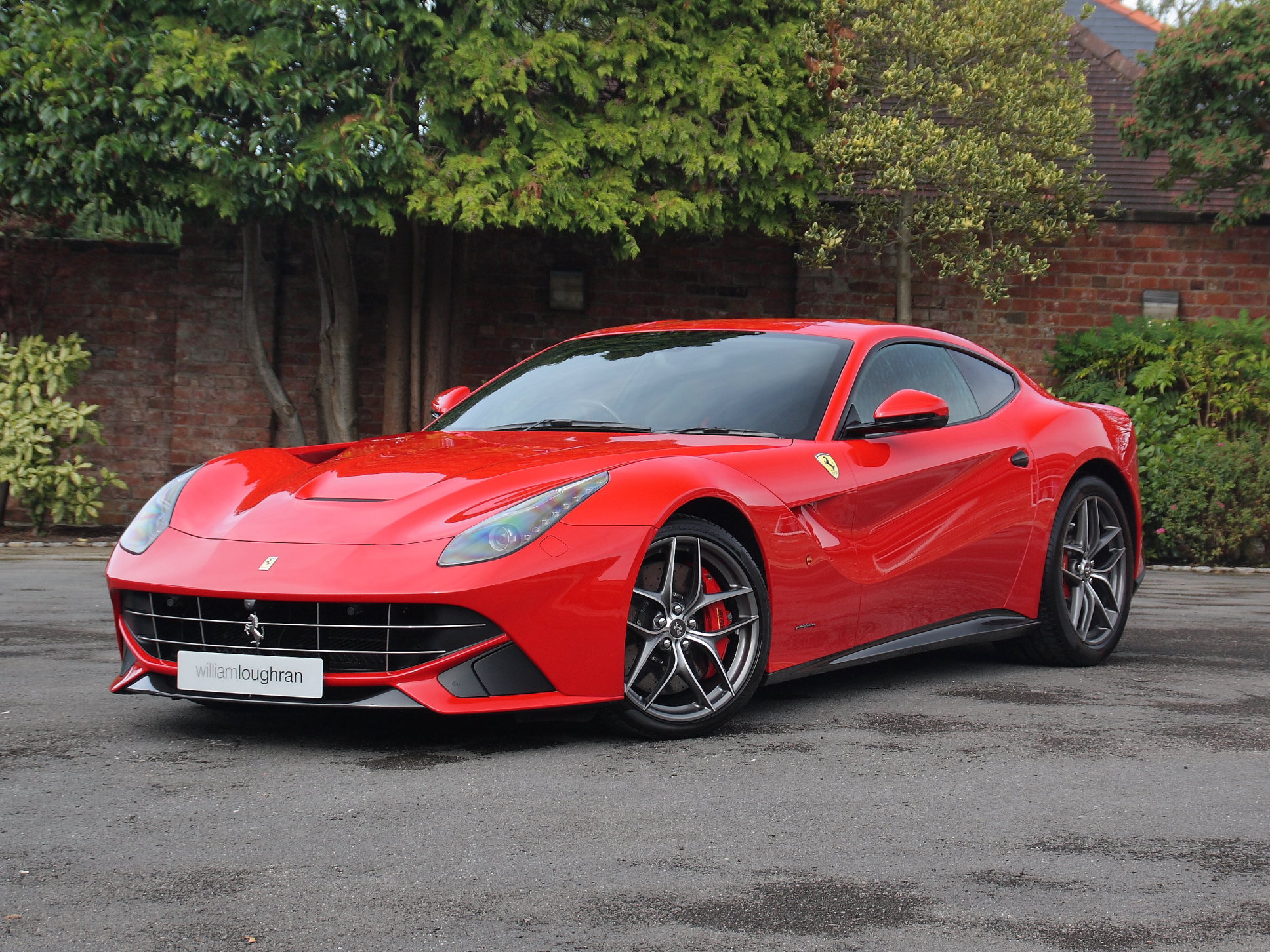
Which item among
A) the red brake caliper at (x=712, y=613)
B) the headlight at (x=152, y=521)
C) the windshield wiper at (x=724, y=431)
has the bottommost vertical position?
the red brake caliper at (x=712, y=613)

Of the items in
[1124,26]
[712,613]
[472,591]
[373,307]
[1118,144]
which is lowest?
[712,613]

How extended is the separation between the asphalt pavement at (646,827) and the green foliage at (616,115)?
6.79 meters

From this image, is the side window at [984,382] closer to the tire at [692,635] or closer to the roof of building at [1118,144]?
the tire at [692,635]

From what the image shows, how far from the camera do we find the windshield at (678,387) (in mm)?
4852

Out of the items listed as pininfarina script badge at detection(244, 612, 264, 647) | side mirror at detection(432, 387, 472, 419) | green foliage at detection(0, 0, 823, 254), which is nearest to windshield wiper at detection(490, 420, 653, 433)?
side mirror at detection(432, 387, 472, 419)

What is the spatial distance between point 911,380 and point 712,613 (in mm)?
1633

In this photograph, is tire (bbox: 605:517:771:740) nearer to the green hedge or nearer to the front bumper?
the front bumper

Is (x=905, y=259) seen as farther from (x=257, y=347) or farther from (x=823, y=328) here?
(x=823, y=328)

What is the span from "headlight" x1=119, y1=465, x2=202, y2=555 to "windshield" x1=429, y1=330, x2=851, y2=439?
118 cm

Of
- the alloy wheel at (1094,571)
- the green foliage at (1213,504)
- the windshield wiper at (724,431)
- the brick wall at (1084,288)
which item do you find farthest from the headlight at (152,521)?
the brick wall at (1084,288)

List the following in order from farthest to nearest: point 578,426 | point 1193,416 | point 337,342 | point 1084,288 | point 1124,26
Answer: point 1124,26
point 1084,288
point 337,342
point 1193,416
point 578,426

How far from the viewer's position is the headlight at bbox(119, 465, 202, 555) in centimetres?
420

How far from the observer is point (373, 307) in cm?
1403

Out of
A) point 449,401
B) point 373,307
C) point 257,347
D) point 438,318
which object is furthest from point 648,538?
point 373,307
